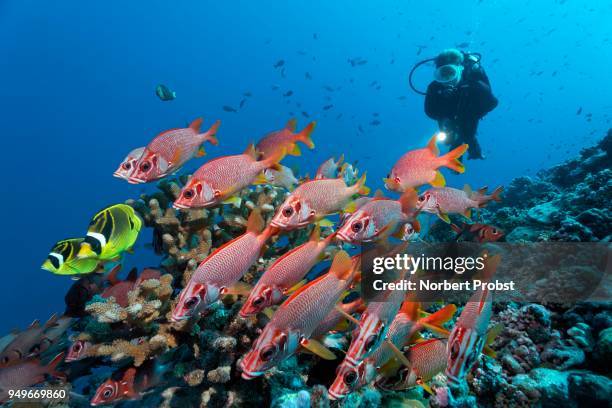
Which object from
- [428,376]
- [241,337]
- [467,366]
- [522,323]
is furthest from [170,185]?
[522,323]

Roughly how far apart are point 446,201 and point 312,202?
5.96 ft

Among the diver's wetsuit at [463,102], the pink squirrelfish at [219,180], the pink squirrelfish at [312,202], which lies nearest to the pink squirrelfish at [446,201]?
the pink squirrelfish at [312,202]

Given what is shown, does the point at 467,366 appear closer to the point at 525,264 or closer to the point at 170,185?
the point at 170,185

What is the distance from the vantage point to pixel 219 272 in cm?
196

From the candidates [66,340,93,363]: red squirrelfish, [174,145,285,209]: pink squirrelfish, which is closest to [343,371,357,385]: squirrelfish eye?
[174,145,285,209]: pink squirrelfish

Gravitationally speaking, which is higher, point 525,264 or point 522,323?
point 525,264

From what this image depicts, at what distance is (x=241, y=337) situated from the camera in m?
2.96

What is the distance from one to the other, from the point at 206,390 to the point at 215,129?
251cm

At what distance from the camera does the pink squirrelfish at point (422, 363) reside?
2270 mm

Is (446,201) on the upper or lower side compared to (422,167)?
lower

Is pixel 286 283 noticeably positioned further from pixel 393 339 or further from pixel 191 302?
pixel 393 339

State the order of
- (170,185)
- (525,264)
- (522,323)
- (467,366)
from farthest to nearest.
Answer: (525,264) < (170,185) < (522,323) < (467,366)

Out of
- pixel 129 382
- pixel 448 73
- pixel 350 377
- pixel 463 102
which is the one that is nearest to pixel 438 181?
pixel 350 377

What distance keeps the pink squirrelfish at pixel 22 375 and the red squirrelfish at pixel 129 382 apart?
38.1 inches
